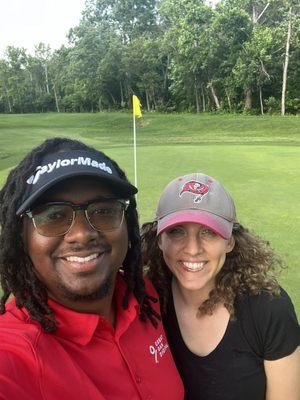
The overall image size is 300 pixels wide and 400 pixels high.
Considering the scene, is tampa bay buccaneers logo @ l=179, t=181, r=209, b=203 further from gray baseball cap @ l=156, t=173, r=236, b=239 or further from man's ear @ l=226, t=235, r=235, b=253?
man's ear @ l=226, t=235, r=235, b=253

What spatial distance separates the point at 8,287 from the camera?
4.52ft

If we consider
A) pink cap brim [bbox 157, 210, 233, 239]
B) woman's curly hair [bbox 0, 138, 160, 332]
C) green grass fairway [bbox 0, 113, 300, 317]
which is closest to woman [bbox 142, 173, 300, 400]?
pink cap brim [bbox 157, 210, 233, 239]

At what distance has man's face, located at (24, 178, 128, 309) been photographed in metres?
1.30

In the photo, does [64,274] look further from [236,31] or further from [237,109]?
[237,109]

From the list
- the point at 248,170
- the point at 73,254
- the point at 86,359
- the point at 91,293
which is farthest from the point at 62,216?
the point at 248,170

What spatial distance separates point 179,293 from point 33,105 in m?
48.9

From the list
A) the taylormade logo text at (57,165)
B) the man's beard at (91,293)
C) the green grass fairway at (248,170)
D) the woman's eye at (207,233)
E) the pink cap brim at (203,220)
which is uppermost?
the taylormade logo text at (57,165)

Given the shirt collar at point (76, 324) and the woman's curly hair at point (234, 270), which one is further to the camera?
the woman's curly hair at point (234, 270)

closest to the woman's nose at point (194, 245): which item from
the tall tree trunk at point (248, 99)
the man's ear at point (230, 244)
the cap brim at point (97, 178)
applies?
the man's ear at point (230, 244)

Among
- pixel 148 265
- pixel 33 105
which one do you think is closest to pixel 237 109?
pixel 33 105

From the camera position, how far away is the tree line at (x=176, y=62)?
27.2 m

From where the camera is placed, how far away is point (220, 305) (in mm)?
1775

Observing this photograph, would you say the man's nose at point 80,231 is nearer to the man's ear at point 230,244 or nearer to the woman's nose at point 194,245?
the woman's nose at point 194,245

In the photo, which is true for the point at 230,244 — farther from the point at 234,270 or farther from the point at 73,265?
the point at 73,265
